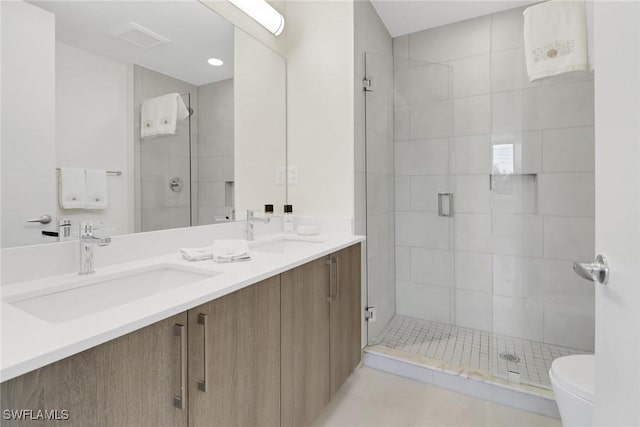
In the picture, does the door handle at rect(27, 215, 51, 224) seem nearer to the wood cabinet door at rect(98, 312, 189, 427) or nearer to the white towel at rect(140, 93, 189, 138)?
the white towel at rect(140, 93, 189, 138)

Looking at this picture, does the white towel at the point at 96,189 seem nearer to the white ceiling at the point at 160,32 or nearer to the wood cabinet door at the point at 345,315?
the white ceiling at the point at 160,32

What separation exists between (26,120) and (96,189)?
0.88 ft

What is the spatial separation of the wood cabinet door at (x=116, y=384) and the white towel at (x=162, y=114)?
86cm

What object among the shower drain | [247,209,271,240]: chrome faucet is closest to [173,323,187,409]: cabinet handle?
[247,209,271,240]: chrome faucet

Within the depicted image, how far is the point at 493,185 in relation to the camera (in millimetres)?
2127

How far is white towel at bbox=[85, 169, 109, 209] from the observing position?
1073mm

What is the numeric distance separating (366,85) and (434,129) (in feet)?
2.19

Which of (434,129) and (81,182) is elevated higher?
(434,129)

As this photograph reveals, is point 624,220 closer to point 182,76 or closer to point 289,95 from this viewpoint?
point 182,76

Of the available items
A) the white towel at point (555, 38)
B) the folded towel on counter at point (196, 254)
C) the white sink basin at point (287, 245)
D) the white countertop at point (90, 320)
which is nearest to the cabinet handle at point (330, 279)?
the white sink basin at point (287, 245)

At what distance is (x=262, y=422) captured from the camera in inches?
39.6

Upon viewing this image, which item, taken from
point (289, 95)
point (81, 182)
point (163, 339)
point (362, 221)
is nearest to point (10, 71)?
point (81, 182)

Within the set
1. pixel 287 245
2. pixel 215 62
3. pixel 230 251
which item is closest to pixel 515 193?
pixel 287 245

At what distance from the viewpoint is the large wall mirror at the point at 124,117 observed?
0.92m
